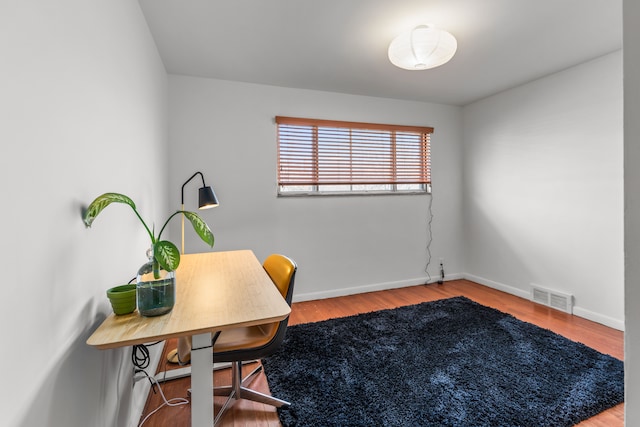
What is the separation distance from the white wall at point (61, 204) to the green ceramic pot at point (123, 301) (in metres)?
0.08

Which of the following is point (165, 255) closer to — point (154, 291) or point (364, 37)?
point (154, 291)

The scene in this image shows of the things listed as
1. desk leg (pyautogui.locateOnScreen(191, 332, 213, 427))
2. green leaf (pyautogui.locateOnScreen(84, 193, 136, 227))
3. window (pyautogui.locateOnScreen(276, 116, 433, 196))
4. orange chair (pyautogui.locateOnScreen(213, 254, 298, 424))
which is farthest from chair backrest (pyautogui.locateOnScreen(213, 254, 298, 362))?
window (pyautogui.locateOnScreen(276, 116, 433, 196))

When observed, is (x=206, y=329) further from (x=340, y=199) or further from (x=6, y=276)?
(x=340, y=199)

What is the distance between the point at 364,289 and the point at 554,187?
2.33 metres

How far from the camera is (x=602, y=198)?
2.58 metres

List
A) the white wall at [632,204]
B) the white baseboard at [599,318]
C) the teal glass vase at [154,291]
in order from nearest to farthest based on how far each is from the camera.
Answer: the white wall at [632,204] → the teal glass vase at [154,291] → the white baseboard at [599,318]

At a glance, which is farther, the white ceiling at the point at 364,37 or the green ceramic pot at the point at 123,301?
the white ceiling at the point at 364,37

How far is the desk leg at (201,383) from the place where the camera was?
3.40 ft

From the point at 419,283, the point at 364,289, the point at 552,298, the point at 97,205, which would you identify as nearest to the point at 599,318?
the point at 552,298

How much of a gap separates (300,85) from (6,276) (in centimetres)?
298

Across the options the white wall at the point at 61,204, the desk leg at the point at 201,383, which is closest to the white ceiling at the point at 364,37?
the white wall at the point at 61,204

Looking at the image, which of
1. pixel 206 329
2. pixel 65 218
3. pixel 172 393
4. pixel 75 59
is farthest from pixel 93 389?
pixel 75 59

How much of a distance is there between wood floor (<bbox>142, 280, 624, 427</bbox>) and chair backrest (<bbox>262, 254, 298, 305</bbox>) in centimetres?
72

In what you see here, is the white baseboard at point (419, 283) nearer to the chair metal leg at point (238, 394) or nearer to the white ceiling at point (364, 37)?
the chair metal leg at point (238, 394)
